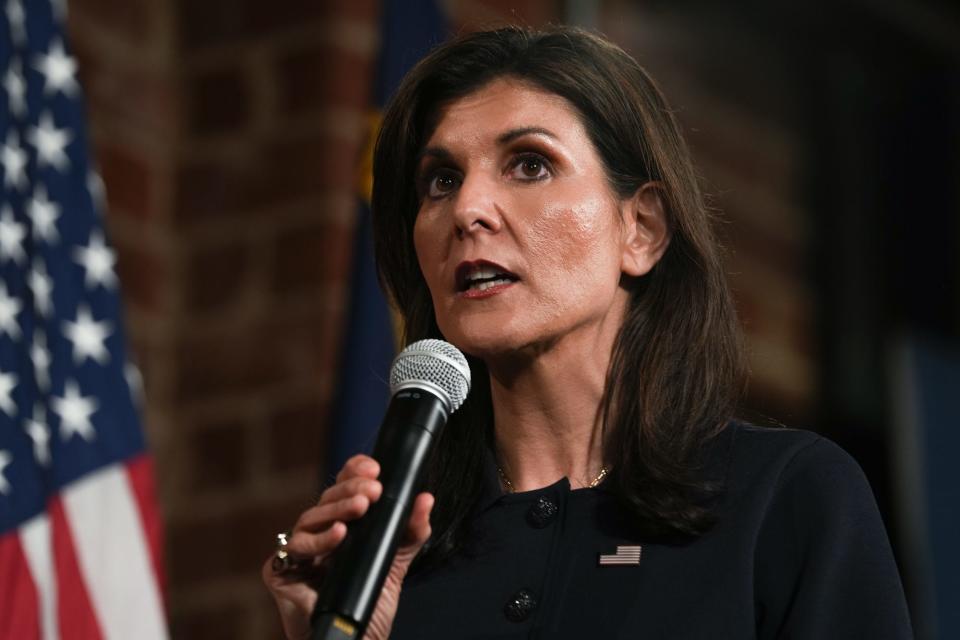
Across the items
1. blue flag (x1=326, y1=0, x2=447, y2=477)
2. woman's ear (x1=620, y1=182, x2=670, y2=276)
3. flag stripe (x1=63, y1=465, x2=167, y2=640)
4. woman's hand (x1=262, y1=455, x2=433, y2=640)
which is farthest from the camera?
blue flag (x1=326, y1=0, x2=447, y2=477)

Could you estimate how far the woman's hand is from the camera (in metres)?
1.78

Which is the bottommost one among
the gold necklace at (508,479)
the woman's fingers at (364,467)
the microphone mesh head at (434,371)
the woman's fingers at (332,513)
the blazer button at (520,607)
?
the blazer button at (520,607)

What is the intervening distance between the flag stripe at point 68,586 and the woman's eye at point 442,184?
3.29 ft

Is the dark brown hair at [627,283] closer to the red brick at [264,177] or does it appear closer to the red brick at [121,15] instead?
the red brick at [264,177]

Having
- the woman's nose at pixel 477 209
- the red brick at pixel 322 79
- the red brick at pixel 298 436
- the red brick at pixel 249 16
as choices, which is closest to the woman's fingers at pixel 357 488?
the woman's nose at pixel 477 209

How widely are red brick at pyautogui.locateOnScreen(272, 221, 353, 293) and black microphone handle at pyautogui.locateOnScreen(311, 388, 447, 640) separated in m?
1.98

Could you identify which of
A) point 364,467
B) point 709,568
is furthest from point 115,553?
point 364,467

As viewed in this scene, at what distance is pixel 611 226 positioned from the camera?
7.64 ft

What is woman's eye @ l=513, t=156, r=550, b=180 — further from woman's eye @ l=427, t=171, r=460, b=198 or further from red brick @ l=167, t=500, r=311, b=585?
red brick @ l=167, t=500, r=311, b=585

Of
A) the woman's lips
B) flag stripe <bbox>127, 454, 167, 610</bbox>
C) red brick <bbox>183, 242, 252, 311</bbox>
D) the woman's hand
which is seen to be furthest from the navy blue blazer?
red brick <bbox>183, 242, 252, 311</bbox>

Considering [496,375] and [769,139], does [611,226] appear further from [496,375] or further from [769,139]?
[769,139]

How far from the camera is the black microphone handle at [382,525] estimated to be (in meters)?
1.67

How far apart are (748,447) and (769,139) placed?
3.24m

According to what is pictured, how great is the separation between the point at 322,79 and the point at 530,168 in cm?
169
